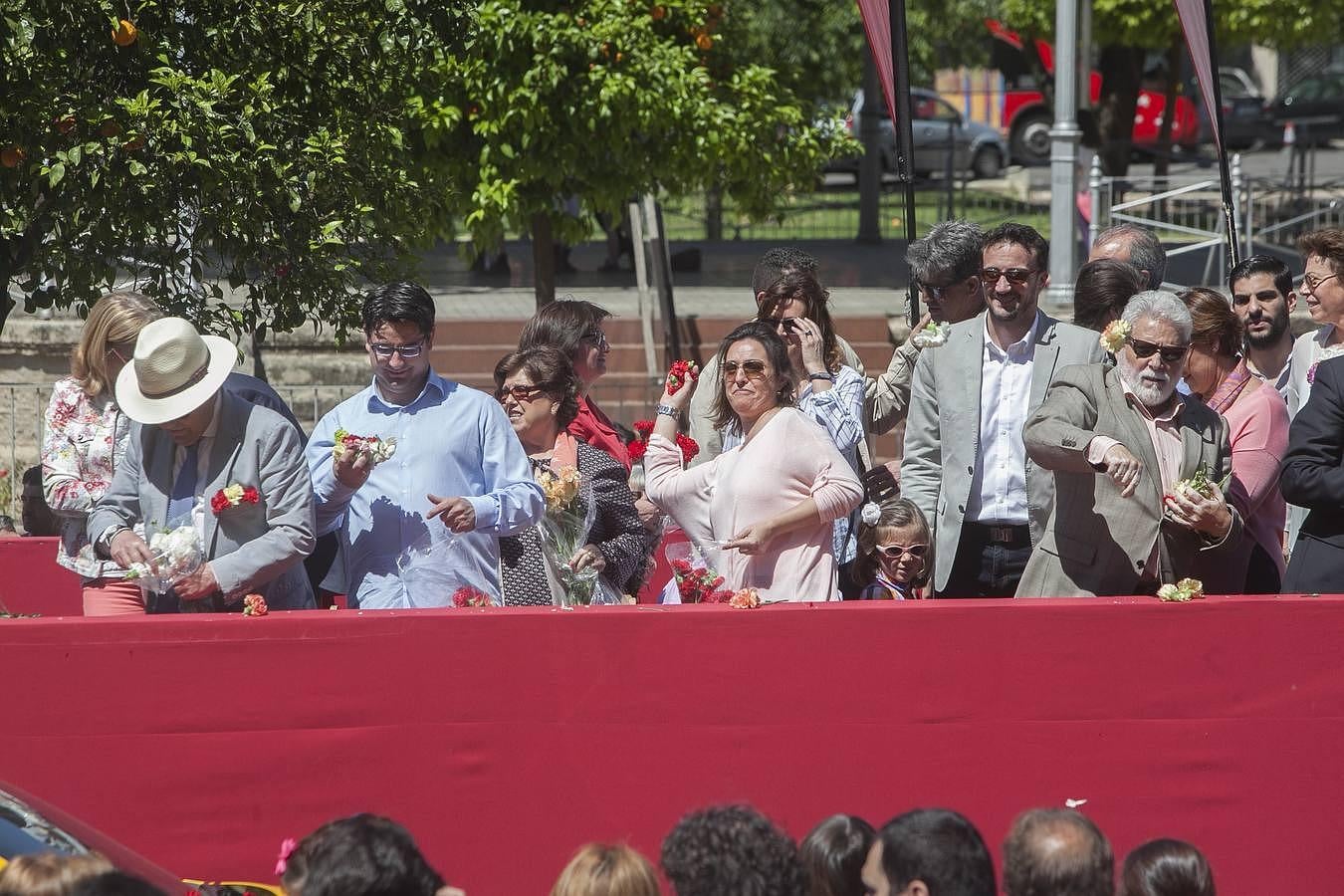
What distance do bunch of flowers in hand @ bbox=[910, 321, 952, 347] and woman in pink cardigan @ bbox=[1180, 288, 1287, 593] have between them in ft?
2.90

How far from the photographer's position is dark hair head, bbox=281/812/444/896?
12.0 ft

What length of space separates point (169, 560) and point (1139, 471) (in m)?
3.09

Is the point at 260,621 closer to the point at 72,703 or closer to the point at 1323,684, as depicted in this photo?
the point at 72,703

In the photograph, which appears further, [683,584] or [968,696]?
[683,584]

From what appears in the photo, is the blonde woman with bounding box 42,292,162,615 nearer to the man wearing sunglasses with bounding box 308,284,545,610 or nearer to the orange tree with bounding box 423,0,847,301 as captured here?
the man wearing sunglasses with bounding box 308,284,545,610

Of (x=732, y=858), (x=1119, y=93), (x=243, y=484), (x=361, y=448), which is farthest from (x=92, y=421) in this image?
(x=1119, y=93)

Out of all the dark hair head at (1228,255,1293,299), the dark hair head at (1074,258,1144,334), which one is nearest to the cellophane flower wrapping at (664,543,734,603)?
the dark hair head at (1074,258,1144,334)

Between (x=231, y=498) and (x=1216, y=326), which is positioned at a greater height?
(x=1216, y=326)

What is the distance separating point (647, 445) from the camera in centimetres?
637

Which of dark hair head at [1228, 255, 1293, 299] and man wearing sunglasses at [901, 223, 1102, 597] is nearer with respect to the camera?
man wearing sunglasses at [901, 223, 1102, 597]

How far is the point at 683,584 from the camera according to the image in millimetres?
5715

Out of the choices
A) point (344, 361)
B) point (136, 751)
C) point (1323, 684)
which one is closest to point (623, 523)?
point (136, 751)

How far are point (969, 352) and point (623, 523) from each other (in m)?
1.44

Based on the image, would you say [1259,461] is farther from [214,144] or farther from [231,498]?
[214,144]
